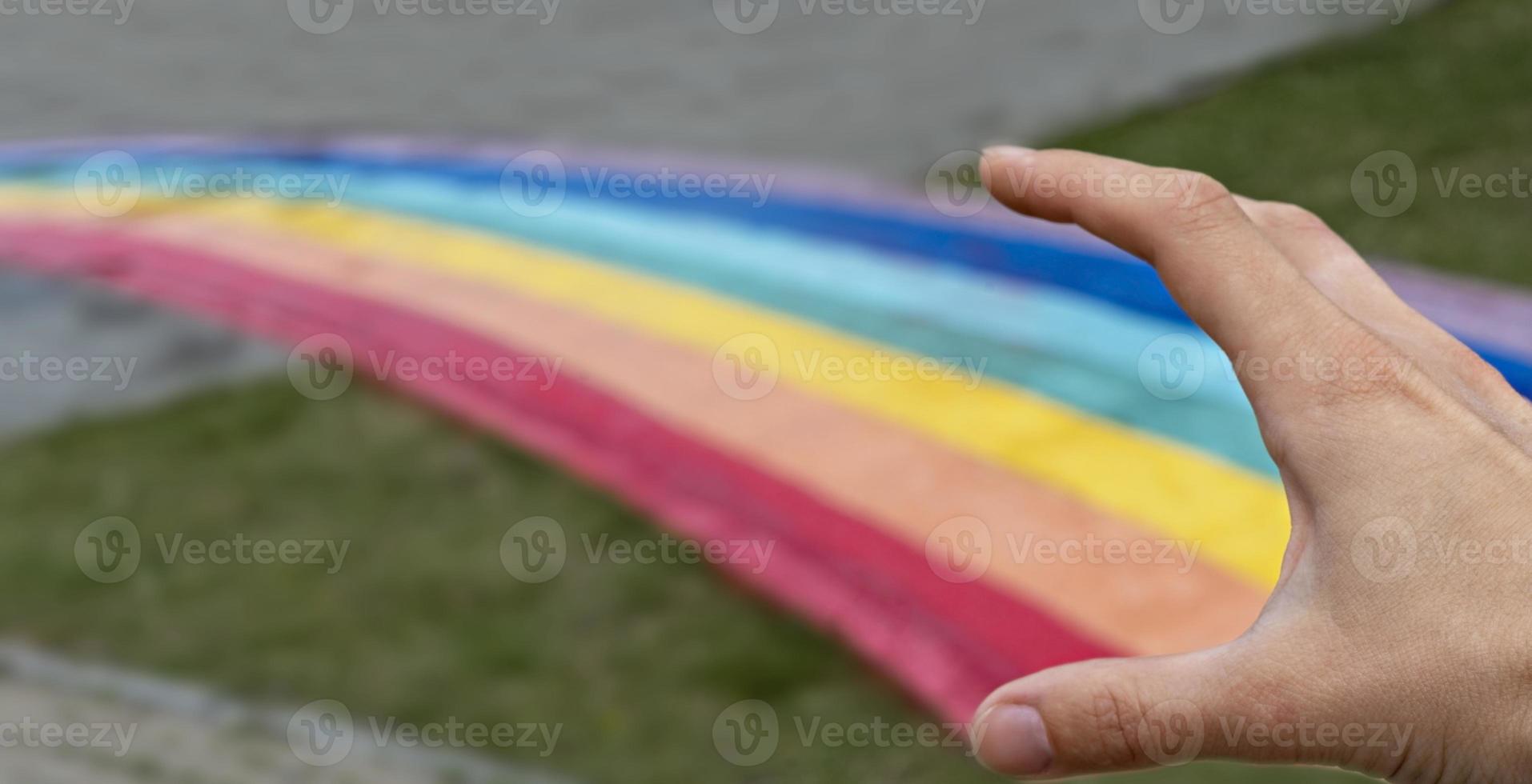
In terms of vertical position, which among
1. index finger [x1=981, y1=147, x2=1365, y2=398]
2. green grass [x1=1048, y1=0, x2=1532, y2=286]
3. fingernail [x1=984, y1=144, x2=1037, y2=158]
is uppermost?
green grass [x1=1048, y1=0, x2=1532, y2=286]

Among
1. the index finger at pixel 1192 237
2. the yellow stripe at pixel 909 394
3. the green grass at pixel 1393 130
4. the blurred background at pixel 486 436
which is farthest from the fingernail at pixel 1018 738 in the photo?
the green grass at pixel 1393 130

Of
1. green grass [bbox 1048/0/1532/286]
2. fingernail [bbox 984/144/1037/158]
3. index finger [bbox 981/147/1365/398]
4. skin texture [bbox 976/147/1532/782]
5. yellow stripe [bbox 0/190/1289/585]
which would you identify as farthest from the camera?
green grass [bbox 1048/0/1532/286]

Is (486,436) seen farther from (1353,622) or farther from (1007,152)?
(1353,622)

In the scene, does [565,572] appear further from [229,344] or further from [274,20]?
[274,20]

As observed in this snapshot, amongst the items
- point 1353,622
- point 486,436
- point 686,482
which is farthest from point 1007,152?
point 486,436

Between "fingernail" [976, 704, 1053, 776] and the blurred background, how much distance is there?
4.36 feet

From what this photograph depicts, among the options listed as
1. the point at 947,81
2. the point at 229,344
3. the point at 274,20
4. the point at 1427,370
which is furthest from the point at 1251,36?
the point at 274,20

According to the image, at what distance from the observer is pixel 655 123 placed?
5172 millimetres

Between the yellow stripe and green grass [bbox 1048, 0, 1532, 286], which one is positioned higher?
green grass [bbox 1048, 0, 1532, 286]

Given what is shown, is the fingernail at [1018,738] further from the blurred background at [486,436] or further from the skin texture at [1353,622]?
the blurred background at [486,436]

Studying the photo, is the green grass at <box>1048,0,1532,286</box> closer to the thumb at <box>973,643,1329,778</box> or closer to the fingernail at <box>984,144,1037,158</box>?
the fingernail at <box>984,144,1037,158</box>

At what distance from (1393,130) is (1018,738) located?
3.57 metres

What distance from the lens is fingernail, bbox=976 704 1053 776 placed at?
3.58 ft

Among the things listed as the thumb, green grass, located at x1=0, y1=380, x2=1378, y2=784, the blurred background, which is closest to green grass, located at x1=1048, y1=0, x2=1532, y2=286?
the blurred background
